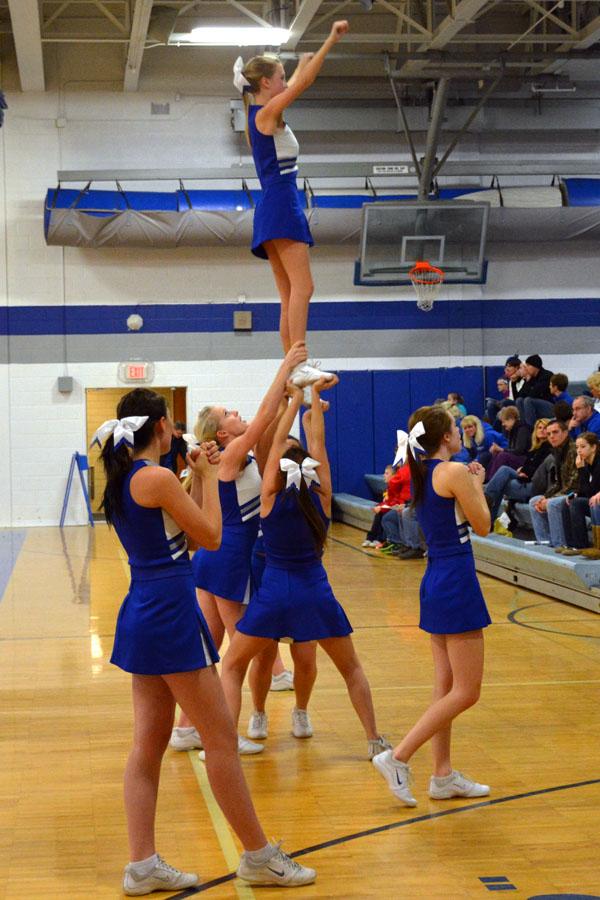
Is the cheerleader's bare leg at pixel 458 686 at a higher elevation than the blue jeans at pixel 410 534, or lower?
higher

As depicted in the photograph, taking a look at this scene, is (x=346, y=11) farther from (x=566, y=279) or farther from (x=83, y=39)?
(x=566, y=279)

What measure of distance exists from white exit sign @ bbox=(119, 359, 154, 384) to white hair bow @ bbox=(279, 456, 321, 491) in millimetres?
12635

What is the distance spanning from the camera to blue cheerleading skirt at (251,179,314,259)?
4.57m

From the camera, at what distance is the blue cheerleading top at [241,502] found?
5449mm

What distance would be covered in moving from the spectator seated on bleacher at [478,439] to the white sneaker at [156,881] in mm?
9877

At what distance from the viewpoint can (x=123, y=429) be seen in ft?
11.8

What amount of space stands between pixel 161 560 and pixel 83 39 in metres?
13.9

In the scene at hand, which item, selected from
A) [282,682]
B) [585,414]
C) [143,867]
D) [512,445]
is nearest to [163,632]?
[143,867]

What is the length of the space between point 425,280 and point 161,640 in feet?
42.3

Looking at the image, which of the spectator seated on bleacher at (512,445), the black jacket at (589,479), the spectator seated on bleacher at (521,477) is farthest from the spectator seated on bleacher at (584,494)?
the spectator seated on bleacher at (512,445)

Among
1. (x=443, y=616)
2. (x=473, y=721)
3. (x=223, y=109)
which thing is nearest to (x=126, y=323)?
(x=223, y=109)

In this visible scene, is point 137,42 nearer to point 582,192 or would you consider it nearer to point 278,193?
point 582,192

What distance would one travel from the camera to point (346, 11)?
648 inches

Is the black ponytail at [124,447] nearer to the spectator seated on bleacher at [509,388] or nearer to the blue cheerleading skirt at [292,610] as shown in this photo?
the blue cheerleading skirt at [292,610]
